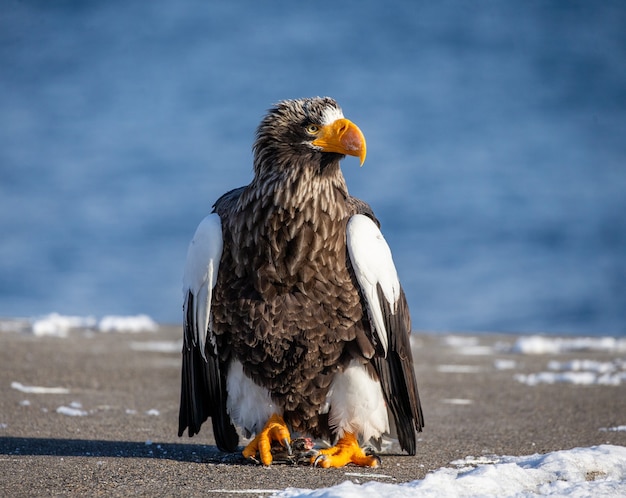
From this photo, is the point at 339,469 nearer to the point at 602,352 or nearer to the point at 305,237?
the point at 305,237

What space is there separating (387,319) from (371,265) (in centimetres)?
31

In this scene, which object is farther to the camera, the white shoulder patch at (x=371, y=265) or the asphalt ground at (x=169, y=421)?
the white shoulder patch at (x=371, y=265)

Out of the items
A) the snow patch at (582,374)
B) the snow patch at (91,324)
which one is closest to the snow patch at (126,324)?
the snow patch at (91,324)

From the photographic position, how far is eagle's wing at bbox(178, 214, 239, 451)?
15.7ft

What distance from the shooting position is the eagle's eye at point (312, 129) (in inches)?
193

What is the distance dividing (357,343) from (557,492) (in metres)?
1.34

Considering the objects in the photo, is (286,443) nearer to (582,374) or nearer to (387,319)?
(387,319)

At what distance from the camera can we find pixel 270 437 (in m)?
4.86

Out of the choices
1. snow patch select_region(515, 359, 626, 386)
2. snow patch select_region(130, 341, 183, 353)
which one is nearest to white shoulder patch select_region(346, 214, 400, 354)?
snow patch select_region(515, 359, 626, 386)

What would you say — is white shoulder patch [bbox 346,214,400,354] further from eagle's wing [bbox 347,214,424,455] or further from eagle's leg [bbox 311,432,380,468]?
eagle's leg [bbox 311,432,380,468]

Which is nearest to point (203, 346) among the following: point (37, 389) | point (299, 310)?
point (299, 310)

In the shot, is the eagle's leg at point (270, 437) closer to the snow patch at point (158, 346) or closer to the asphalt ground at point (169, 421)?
the asphalt ground at point (169, 421)

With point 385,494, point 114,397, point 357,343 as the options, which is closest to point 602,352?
point 114,397

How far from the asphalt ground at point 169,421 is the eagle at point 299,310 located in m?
0.29
